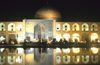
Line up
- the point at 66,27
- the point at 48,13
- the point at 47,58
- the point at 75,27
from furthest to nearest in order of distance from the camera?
the point at 48,13 → the point at 75,27 → the point at 66,27 → the point at 47,58

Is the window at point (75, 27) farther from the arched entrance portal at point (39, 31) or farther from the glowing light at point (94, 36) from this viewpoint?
the arched entrance portal at point (39, 31)

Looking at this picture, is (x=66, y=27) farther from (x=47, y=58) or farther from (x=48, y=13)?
(x=47, y=58)

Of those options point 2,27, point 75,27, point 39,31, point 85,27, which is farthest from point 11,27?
point 85,27

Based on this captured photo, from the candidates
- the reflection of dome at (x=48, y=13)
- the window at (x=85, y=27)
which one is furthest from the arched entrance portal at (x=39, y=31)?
the window at (x=85, y=27)

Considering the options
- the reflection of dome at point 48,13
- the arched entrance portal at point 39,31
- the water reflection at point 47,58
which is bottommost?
the water reflection at point 47,58

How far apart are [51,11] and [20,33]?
7.48 metres

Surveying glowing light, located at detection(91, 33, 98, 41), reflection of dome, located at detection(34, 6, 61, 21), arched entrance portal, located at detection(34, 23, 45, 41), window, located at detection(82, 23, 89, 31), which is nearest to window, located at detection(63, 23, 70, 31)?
window, located at detection(82, 23, 89, 31)

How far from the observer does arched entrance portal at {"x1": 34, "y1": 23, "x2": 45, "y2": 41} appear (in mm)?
34062

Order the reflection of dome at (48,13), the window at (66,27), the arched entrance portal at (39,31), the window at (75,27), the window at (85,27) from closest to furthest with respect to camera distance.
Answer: the arched entrance portal at (39,31)
the window at (66,27)
the window at (75,27)
the window at (85,27)
the reflection of dome at (48,13)

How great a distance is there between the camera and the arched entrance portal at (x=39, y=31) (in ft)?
112

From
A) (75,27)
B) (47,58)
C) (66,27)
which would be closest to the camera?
(47,58)

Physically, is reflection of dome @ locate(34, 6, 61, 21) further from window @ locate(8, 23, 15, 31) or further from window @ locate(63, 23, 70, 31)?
window @ locate(8, 23, 15, 31)

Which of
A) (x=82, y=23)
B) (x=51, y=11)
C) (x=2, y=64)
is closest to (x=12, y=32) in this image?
(x=51, y=11)

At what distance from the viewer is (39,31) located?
34344 mm
